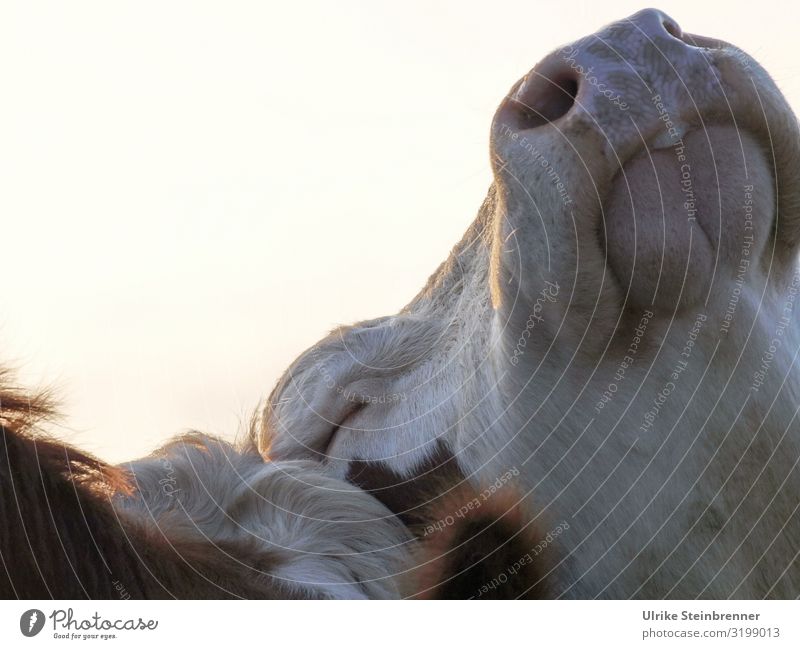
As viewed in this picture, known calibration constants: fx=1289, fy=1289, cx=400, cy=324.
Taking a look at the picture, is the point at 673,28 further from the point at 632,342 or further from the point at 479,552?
the point at 479,552

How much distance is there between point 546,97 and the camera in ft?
5.90

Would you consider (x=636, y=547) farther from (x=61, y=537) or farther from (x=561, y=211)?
(x=61, y=537)

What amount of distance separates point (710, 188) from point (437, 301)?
61 cm

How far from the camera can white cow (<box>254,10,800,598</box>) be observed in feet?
5.86

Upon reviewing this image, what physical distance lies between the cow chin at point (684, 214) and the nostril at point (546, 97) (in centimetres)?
12

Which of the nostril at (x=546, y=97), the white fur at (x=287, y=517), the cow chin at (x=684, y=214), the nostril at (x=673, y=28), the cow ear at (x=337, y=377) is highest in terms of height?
the nostril at (x=673, y=28)

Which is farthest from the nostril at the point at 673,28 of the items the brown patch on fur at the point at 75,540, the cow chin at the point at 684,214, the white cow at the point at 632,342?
the brown patch on fur at the point at 75,540

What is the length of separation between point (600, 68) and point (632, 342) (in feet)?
1.31

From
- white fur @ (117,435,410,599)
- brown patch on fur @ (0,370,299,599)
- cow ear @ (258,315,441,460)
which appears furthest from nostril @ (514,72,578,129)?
brown patch on fur @ (0,370,299,599)

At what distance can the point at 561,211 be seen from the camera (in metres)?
1.79

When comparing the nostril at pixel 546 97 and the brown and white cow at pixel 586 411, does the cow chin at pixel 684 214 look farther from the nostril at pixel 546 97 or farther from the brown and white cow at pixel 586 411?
the nostril at pixel 546 97

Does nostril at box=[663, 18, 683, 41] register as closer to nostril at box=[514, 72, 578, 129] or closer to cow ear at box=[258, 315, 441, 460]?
nostril at box=[514, 72, 578, 129]

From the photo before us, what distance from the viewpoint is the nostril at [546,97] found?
70.7 inches

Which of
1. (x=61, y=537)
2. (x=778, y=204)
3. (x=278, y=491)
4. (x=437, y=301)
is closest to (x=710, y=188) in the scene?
(x=778, y=204)
